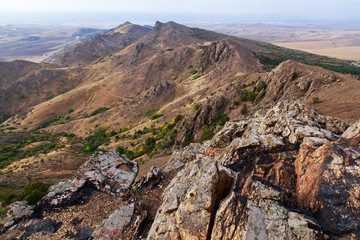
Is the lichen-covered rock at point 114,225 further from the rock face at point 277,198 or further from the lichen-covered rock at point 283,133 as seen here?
the lichen-covered rock at point 283,133

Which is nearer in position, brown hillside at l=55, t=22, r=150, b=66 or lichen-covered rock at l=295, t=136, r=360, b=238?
lichen-covered rock at l=295, t=136, r=360, b=238

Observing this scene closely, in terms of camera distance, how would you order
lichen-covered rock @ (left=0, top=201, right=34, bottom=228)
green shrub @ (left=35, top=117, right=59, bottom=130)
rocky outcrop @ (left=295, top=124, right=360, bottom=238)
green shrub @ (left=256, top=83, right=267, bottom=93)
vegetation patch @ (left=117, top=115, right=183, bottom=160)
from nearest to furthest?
rocky outcrop @ (left=295, top=124, right=360, bottom=238), lichen-covered rock @ (left=0, top=201, right=34, bottom=228), vegetation patch @ (left=117, top=115, right=183, bottom=160), green shrub @ (left=256, top=83, right=267, bottom=93), green shrub @ (left=35, top=117, right=59, bottom=130)

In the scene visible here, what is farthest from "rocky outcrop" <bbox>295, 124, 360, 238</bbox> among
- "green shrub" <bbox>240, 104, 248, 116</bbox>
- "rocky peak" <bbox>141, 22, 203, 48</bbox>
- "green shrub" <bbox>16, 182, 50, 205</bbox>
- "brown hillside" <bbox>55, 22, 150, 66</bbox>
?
"brown hillside" <bbox>55, 22, 150, 66</bbox>

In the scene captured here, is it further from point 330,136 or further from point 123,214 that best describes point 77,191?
point 330,136

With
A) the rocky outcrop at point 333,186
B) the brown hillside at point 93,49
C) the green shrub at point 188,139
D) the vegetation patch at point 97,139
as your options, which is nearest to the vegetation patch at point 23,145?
the vegetation patch at point 97,139

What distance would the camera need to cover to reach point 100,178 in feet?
48.3

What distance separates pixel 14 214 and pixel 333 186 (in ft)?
63.2

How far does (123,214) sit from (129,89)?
248ft

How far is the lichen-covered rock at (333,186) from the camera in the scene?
589 centimetres

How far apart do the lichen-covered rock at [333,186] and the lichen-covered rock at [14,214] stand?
16418 mm

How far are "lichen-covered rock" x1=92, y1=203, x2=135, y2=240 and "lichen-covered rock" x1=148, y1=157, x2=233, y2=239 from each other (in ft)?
8.24

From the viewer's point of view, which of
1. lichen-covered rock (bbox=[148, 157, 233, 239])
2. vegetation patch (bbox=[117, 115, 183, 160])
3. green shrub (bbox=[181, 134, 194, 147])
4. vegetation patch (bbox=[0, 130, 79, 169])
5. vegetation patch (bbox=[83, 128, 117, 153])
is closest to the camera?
lichen-covered rock (bbox=[148, 157, 233, 239])

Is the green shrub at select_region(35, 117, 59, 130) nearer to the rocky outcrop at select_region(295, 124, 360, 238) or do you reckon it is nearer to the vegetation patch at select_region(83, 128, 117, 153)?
the vegetation patch at select_region(83, 128, 117, 153)

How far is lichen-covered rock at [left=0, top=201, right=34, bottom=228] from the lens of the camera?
12805 millimetres
